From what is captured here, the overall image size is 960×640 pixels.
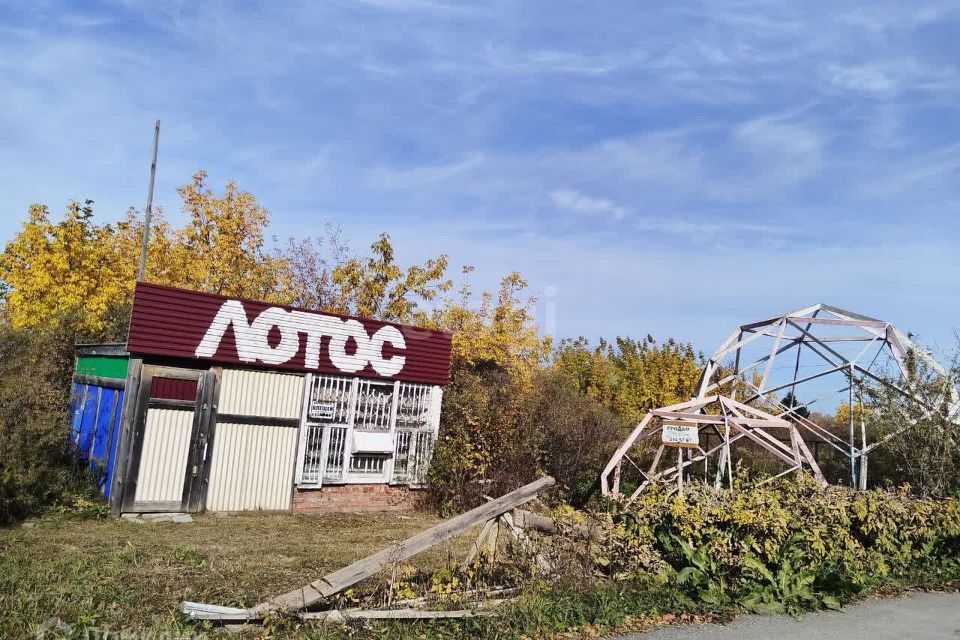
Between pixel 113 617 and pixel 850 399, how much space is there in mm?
13993

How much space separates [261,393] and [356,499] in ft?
9.92

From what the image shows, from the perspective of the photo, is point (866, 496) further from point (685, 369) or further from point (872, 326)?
point (685, 369)

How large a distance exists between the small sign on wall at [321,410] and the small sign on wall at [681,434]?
680 cm

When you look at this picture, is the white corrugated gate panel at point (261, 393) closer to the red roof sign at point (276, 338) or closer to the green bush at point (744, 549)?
the red roof sign at point (276, 338)

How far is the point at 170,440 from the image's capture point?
1262 centimetres

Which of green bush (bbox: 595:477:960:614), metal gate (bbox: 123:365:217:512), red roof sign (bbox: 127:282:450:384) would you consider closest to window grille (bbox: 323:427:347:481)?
red roof sign (bbox: 127:282:450:384)

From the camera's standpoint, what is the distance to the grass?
Result: 6617 mm

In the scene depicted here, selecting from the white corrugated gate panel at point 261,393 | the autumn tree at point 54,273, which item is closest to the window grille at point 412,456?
the white corrugated gate panel at point 261,393

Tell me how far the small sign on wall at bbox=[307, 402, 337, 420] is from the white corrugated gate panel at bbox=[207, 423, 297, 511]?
1.63 ft

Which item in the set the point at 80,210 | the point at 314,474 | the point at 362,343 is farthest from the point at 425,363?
the point at 80,210

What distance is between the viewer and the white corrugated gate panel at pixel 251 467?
13164mm

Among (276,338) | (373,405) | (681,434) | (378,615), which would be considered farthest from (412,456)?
(378,615)

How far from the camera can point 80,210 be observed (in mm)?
26625

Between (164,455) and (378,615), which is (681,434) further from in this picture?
(164,455)
